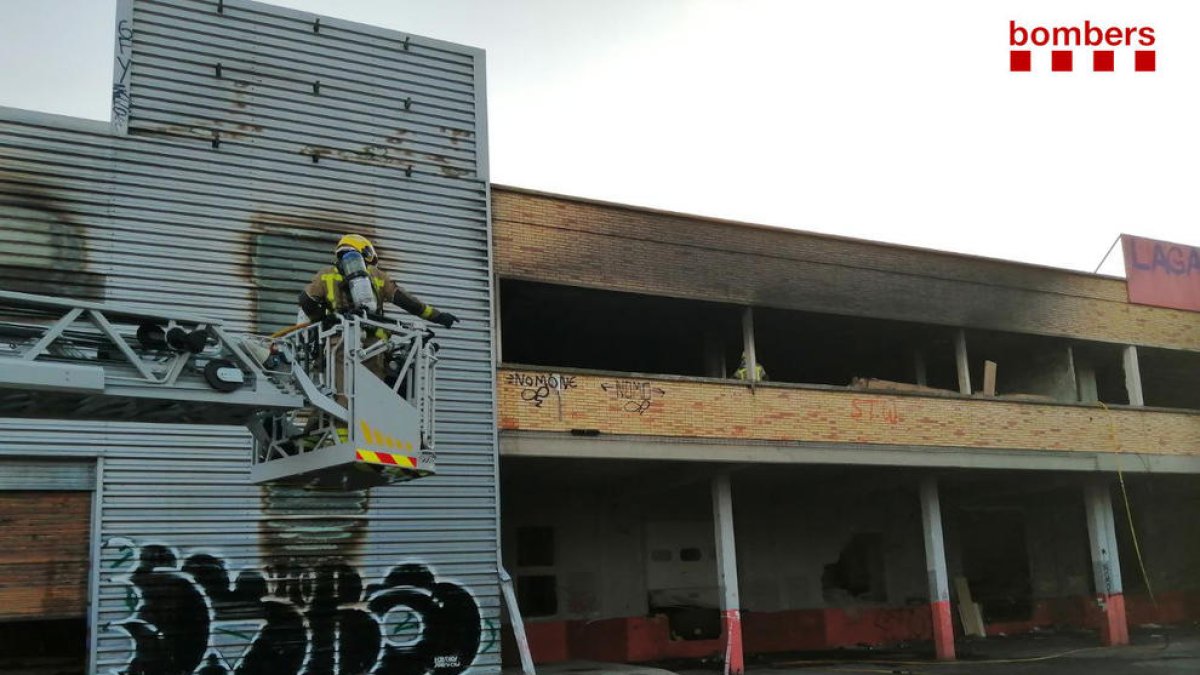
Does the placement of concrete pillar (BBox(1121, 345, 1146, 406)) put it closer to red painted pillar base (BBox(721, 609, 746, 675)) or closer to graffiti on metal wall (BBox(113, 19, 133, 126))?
red painted pillar base (BBox(721, 609, 746, 675))

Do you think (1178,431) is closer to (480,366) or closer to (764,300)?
(764,300)

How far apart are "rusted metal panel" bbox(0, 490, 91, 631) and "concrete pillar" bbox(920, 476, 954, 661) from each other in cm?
1417

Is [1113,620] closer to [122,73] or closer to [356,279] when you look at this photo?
[356,279]

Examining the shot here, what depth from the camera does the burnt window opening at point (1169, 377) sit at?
24.3 meters

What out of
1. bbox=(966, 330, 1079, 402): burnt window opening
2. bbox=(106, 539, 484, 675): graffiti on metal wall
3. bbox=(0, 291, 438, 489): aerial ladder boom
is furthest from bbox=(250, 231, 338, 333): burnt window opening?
bbox=(966, 330, 1079, 402): burnt window opening

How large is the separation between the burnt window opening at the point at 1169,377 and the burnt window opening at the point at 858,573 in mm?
7121

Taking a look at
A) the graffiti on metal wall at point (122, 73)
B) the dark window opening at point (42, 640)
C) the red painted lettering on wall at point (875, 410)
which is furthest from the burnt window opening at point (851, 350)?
the dark window opening at point (42, 640)

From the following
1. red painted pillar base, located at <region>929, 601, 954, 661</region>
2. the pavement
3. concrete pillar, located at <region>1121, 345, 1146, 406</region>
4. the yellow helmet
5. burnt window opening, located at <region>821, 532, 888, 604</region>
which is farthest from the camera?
burnt window opening, located at <region>821, 532, 888, 604</region>

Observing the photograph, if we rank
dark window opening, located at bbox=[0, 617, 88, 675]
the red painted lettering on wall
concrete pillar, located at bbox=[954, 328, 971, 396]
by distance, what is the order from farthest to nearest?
1. concrete pillar, located at bbox=[954, 328, 971, 396]
2. the red painted lettering on wall
3. dark window opening, located at bbox=[0, 617, 88, 675]

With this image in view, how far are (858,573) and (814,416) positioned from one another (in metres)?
7.45

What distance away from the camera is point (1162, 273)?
23.4 meters

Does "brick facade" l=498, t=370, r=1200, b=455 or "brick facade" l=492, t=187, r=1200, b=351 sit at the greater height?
"brick facade" l=492, t=187, r=1200, b=351

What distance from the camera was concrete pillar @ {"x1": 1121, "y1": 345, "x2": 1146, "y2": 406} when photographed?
2248 centimetres

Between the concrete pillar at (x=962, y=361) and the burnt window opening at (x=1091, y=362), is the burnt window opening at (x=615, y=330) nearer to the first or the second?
the concrete pillar at (x=962, y=361)
